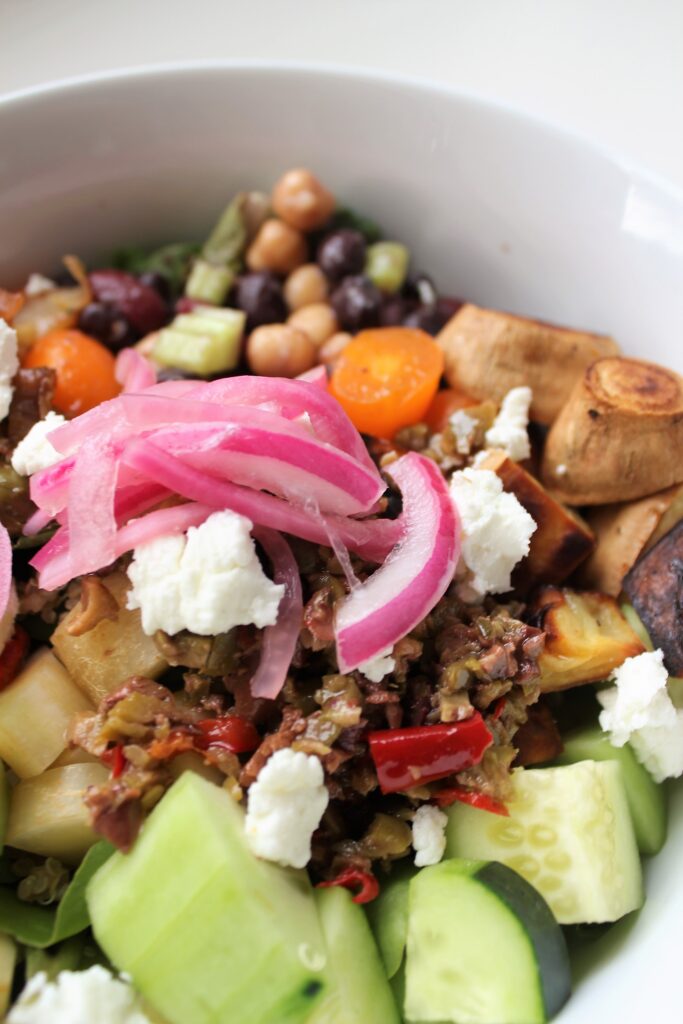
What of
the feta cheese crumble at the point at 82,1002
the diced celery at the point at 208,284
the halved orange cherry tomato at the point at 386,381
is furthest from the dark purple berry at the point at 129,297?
the feta cheese crumble at the point at 82,1002

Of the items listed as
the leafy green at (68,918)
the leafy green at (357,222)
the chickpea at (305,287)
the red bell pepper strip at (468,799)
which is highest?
the leafy green at (357,222)

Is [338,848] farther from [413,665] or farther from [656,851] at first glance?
[656,851]

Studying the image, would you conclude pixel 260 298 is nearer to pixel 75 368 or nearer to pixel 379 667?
pixel 75 368

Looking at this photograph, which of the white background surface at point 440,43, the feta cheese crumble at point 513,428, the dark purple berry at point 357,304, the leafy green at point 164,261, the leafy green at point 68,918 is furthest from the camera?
the white background surface at point 440,43

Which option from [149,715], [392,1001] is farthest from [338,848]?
[149,715]

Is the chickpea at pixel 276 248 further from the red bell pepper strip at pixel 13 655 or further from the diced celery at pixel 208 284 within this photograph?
the red bell pepper strip at pixel 13 655
